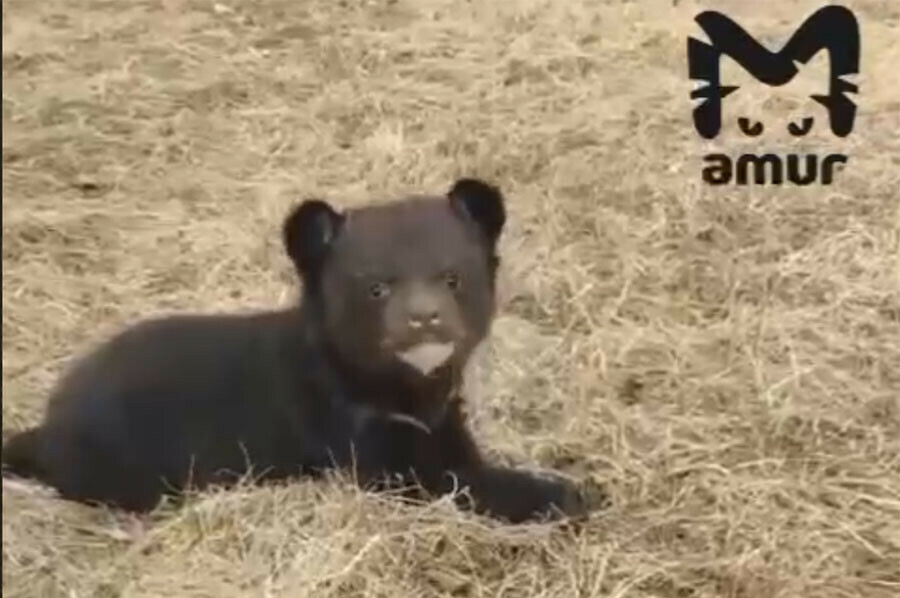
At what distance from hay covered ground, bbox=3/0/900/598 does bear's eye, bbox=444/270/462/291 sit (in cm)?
6

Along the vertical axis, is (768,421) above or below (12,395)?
below

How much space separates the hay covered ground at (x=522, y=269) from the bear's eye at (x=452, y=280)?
0.06m

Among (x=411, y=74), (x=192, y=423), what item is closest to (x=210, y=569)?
(x=192, y=423)

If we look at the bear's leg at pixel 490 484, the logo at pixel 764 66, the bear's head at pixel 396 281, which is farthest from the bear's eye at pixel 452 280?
the logo at pixel 764 66

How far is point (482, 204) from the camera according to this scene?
4.47 ft

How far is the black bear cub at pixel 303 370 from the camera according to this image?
1.33 metres

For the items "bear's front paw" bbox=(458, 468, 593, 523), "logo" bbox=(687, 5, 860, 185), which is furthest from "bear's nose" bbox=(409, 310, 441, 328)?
"logo" bbox=(687, 5, 860, 185)

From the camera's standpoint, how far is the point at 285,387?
4.42 ft

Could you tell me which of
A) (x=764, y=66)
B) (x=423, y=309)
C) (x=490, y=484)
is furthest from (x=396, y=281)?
(x=764, y=66)

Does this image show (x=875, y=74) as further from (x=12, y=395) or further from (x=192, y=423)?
(x=12, y=395)

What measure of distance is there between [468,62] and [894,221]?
0.36 meters

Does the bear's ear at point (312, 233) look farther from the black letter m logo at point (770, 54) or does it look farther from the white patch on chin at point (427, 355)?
the black letter m logo at point (770, 54)

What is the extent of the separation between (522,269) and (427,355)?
11cm

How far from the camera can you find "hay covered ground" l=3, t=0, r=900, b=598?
1.36 m
